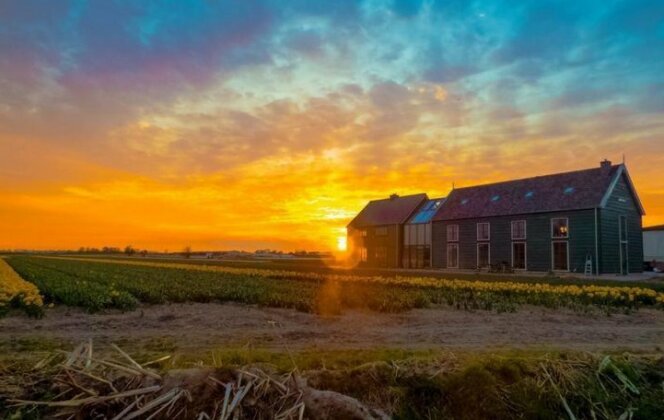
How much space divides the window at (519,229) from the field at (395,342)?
1605 cm

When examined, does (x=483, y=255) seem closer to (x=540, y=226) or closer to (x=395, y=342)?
(x=540, y=226)

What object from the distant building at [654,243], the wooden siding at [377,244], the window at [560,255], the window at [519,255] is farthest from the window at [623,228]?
the wooden siding at [377,244]

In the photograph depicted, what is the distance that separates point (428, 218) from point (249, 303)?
30828mm

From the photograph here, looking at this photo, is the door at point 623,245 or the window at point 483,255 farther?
the window at point 483,255

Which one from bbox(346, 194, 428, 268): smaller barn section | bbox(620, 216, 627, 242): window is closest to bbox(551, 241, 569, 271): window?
bbox(620, 216, 627, 242): window

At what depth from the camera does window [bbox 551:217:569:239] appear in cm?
3197

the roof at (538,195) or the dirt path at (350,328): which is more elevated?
the roof at (538,195)

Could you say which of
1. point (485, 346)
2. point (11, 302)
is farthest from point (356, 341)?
point (11, 302)

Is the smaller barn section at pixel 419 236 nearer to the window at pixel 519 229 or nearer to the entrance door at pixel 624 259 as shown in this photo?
the window at pixel 519 229

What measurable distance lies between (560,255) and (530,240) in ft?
7.96

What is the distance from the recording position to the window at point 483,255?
121 feet

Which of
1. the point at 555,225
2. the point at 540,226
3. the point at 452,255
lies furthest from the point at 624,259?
the point at 452,255

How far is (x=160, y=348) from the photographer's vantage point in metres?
8.32

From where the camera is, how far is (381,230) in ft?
160
